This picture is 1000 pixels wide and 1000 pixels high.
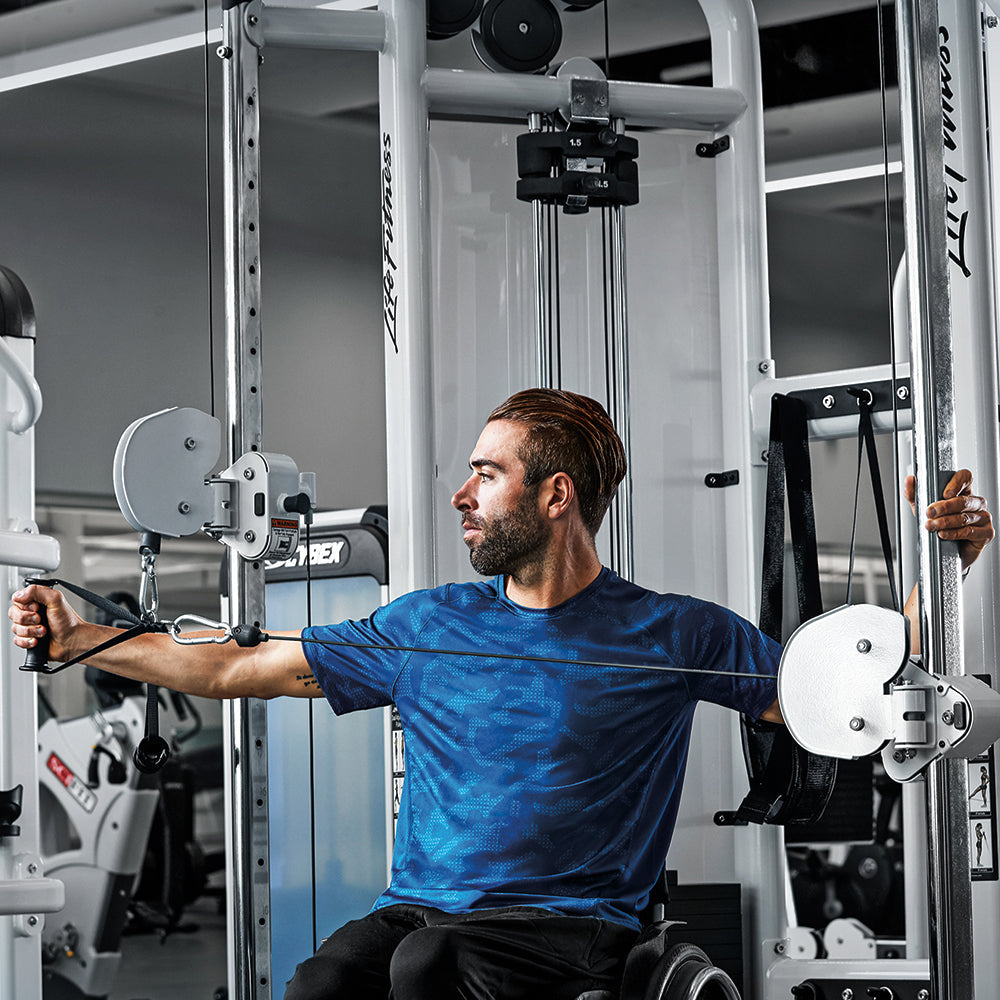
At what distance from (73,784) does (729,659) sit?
4.06 meters

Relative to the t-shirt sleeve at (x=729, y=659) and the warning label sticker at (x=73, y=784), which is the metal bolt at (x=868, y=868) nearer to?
the warning label sticker at (x=73, y=784)

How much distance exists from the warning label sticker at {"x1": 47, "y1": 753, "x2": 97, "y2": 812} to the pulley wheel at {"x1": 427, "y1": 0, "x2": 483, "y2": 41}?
3592 millimetres

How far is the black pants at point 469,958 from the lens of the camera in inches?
76.7

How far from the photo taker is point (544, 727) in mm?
2236

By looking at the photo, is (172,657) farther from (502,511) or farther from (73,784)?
(73,784)

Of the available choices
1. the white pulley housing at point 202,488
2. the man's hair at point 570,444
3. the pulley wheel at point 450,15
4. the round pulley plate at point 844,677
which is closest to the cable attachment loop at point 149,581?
the white pulley housing at point 202,488

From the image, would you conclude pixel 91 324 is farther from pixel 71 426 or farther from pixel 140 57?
pixel 140 57

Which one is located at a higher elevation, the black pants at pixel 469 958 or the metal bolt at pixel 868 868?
the black pants at pixel 469 958

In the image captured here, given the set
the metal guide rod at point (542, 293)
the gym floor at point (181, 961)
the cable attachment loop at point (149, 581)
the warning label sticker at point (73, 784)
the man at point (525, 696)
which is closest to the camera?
the man at point (525, 696)

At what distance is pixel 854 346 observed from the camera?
8.86 meters

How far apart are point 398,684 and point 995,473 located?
1010 millimetres

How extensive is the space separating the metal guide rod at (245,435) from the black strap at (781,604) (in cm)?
95

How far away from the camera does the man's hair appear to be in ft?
7.76

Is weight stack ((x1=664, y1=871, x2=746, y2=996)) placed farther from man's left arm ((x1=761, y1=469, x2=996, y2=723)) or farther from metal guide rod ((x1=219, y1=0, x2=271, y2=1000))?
man's left arm ((x1=761, y1=469, x2=996, y2=723))
